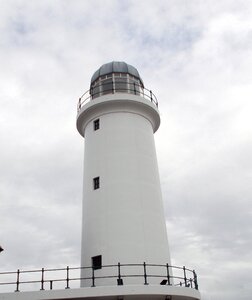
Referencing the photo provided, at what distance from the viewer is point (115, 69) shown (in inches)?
816

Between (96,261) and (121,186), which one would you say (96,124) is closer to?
(121,186)

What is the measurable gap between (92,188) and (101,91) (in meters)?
5.49

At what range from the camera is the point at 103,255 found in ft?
54.1

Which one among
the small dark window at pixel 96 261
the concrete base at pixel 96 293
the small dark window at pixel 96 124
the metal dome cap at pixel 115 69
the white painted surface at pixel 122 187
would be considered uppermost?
the metal dome cap at pixel 115 69

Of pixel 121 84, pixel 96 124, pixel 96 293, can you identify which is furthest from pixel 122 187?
pixel 121 84

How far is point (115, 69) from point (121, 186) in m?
6.75

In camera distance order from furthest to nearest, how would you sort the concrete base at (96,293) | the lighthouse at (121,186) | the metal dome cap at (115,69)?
the metal dome cap at (115,69) < the lighthouse at (121,186) < the concrete base at (96,293)

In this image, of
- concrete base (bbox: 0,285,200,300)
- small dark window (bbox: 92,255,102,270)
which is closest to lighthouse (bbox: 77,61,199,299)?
small dark window (bbox: 92,255,102,270)

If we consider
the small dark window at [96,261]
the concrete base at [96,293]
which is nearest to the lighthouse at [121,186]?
the small dark window at [96,261]

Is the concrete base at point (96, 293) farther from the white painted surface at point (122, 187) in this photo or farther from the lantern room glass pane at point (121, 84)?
the lantern room glass pane at point (121, 84)

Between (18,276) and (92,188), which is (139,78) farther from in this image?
(18,276)

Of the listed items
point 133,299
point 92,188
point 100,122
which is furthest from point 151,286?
point 100,122

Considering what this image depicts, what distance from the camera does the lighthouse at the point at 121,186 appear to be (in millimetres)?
16297

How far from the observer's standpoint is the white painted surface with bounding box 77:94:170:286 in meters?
16.6
